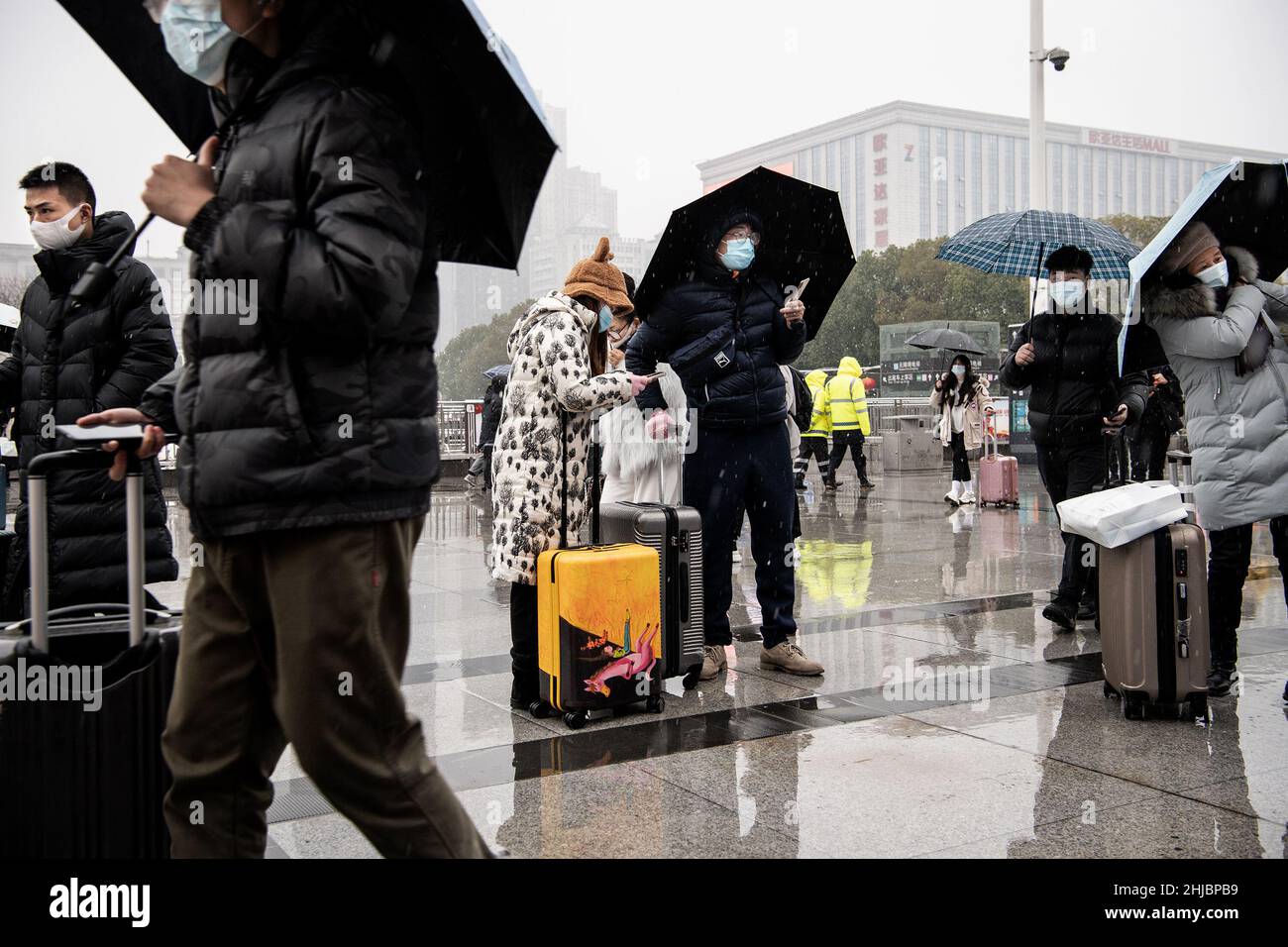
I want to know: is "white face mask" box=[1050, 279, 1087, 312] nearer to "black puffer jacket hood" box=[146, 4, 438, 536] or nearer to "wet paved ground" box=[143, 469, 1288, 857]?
"wet paved ground" box=[143, 469, 1288, 857]

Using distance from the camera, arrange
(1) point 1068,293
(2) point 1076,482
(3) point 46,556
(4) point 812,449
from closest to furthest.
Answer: (3) point 46,556
(1) point 1068,293
(2) point 1076,482
(4) point 812,449

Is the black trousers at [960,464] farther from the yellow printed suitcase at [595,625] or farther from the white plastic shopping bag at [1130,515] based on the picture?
the yellow printed suitcase at [595,625]

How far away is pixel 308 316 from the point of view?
7.31ft

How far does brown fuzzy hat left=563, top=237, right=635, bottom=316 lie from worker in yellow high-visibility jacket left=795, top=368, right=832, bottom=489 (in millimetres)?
10994

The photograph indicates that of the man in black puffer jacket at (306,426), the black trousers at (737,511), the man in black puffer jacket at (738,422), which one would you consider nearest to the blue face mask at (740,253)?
the man in black puffer jacket at (738,422)

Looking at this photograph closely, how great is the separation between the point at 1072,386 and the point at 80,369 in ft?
16.5

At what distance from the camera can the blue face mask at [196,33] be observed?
7.98ft

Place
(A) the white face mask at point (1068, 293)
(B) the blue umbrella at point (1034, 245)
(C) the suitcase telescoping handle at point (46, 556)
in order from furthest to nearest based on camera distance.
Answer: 1. (B) the blue umbrella at point (1034, 245)
2. (A) the white face mask at point (1068, 293)
3. (C) the suitcase telescoping handle at point (46, 556)

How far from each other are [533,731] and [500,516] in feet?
2.96

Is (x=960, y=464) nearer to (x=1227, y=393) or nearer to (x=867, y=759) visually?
(x=1227, y=393)

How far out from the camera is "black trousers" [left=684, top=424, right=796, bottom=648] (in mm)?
5715

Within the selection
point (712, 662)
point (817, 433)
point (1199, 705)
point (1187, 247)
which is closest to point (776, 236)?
point (1187, 247)
